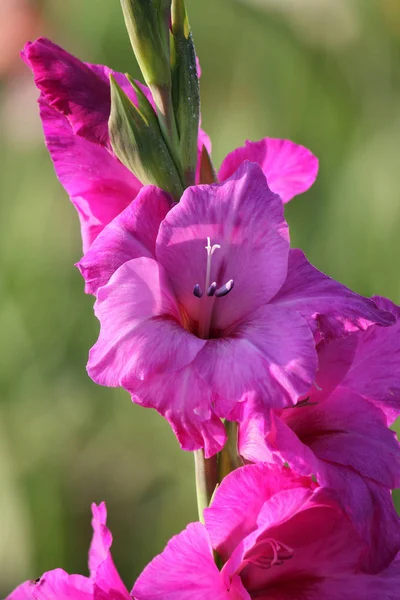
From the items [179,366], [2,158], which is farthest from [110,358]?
[2,158]

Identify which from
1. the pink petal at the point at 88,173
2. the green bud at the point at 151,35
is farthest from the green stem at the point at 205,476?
the green bud at the point at 151,35

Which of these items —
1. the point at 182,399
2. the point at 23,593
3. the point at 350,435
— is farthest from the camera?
the point at 23,593

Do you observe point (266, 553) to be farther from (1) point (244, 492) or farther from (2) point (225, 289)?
(2) point (225, 289)

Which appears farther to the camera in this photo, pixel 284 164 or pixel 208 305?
pixel 284 164

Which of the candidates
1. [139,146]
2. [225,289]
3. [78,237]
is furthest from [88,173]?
[78,237]

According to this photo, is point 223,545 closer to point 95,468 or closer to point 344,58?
point 95,468

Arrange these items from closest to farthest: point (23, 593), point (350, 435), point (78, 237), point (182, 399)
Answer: point (182, 399), point (350, 435), point (23, 593), point (78, 237)

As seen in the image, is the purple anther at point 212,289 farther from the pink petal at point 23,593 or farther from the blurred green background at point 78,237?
the blurred green background at point 78,237
